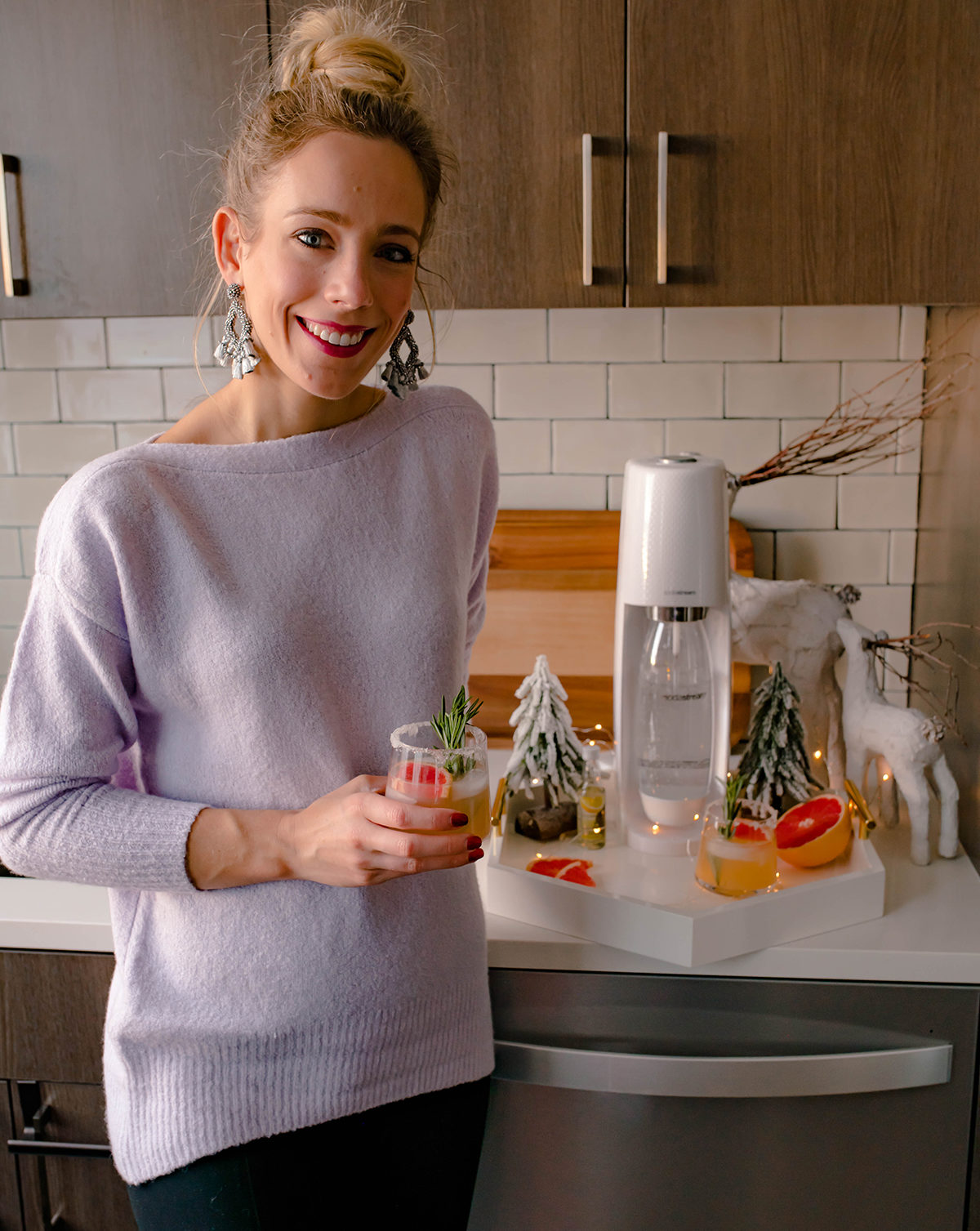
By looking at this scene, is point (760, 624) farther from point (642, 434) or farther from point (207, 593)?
point (207, 593)

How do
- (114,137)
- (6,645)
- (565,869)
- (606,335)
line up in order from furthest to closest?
(6,645)
(606,335)
(114,137)
(565,869)

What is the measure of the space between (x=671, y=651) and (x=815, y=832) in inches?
10.9

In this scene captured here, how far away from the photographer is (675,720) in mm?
1369

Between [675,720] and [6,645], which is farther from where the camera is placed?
[6,645]

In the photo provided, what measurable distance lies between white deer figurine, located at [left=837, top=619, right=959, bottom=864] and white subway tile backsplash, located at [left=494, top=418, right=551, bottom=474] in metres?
0.68

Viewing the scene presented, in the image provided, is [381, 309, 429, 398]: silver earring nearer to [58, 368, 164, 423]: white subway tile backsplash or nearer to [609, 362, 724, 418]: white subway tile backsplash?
[609, 362, 724, 418]: white subway tile backsplash

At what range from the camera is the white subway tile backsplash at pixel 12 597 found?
2.03 m

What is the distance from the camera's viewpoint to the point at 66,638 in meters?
0.92

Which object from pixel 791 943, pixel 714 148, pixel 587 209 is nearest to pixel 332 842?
pixel 791 943

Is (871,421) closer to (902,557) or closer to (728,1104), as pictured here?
(902,557)

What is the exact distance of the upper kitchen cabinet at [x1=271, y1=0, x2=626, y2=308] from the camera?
4.61 feet

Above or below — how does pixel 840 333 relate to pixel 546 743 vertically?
above

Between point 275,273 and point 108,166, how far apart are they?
0.69m

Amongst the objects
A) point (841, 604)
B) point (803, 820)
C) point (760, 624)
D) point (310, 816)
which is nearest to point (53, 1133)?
point (310, 816)
